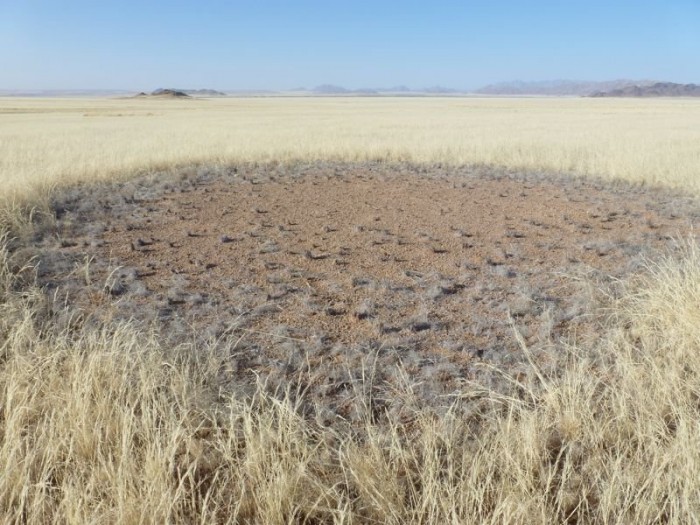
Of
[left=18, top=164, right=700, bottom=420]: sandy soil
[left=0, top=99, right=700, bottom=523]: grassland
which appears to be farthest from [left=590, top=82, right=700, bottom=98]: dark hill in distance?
[left=0, top=99, right=700, bottom=523]: grassland

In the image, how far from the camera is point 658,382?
3340 mm

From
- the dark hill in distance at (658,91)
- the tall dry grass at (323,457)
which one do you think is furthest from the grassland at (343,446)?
the dark hill in distance at (658,91)

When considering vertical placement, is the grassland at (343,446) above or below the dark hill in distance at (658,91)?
below

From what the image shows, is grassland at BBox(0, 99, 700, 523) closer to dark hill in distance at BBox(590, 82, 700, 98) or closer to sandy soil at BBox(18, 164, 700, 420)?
sandy soil at BBox(18, 164, 700, 420)

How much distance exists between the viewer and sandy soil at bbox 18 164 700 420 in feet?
13.1

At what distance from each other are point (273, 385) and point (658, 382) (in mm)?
2357

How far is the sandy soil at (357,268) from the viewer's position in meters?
4.00

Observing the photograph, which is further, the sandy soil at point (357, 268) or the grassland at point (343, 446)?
the sandy soil at point (357, 268)

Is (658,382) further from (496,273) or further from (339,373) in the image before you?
(496,273)

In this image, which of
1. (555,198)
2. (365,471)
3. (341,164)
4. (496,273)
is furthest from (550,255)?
(341,164)

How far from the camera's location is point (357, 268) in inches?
231

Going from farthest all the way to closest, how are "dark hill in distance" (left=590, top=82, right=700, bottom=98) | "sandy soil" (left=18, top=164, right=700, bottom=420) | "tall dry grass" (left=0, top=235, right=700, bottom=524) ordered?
"dark hill in distance" (left=590, top=82, right=700, bottom=98) → "sandy soil" (left=18, top=164, right=700, bottom=420) → "tall dry grass" (left=0, top=235, right=700, bottom=524)

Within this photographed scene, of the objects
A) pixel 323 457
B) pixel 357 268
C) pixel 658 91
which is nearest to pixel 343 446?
pixel 323 457

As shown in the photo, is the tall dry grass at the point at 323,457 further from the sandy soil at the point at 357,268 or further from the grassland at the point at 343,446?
the sandy soil at the point at 357,268
